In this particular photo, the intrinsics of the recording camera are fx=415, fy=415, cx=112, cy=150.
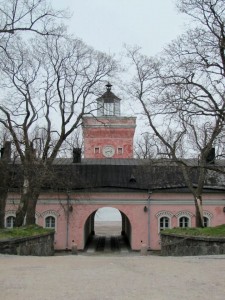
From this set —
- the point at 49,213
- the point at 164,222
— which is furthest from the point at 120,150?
the point at 49,213

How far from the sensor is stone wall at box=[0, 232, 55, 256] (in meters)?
15.7

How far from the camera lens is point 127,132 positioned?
142ft

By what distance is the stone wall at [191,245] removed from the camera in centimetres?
1656

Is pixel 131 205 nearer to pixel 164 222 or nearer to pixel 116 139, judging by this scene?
pixel 164 222

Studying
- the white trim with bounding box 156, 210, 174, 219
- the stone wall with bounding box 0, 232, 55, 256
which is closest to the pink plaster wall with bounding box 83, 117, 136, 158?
the white trim with bounding box 156, 210, 174, 219

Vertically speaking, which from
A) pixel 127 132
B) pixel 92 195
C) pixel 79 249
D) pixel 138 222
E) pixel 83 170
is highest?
pixel 127 132

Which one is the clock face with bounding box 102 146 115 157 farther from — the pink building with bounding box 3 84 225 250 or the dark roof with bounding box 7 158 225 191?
the pink building with bounding box 3 84 225 250

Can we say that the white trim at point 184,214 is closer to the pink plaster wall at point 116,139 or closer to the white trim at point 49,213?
the white trim at point 49,213
